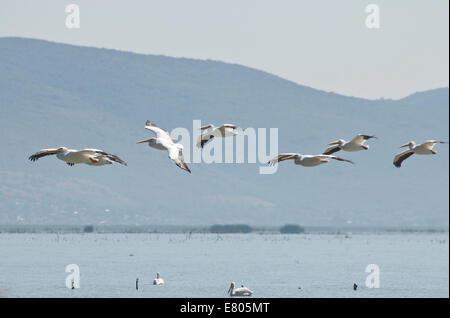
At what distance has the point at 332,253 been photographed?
452ft

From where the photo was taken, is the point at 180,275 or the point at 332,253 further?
the point at 332,253

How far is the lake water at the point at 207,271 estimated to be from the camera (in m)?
70.4

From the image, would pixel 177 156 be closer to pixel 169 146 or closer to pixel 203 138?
pixel 169 146

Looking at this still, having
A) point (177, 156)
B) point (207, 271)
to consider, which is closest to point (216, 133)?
point (177, 156)

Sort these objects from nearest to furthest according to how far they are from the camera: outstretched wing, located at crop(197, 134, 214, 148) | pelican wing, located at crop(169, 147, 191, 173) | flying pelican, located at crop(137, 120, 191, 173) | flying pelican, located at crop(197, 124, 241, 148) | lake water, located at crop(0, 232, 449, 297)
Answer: pelican wing, located at crop(169, 147, 191, 173) → flying pelican, located at crop(137, 120, 191, 173) → outstretched wing, located at crop(197, 134, 214, 148) → flying pelican, located at crop(197, 124, 241, 148) → lake water, located at crop(0, 232, 449, 297)

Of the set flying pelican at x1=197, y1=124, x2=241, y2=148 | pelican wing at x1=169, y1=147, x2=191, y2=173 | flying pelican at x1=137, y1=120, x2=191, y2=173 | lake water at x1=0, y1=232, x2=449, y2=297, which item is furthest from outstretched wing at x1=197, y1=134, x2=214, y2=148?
lake water at x1=0, y1=232, x2=449, y2=297

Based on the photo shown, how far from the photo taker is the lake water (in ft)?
231

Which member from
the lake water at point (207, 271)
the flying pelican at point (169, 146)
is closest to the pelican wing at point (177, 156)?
the flying pelican at point (169, 146)

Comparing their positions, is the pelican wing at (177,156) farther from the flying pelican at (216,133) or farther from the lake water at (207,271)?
the lake water at (207,271)

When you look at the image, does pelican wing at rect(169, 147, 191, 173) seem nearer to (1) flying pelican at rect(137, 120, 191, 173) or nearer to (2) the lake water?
(1) flying pelican at rect(137, 120, 191, 173)
